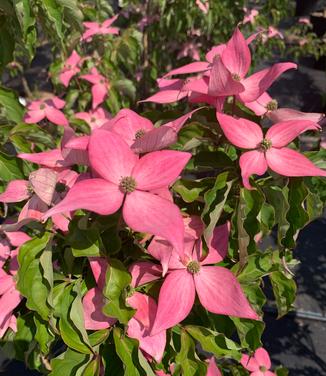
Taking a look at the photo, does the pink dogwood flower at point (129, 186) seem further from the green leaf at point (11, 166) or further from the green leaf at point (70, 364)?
the green leaf at point (11, 166)

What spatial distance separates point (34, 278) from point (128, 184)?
0.24 m

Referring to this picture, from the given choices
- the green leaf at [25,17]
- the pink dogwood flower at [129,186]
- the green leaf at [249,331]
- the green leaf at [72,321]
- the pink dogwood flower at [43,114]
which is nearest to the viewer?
the pink dogwood flower at [129,186]

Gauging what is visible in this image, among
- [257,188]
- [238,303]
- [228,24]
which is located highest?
[257,188]

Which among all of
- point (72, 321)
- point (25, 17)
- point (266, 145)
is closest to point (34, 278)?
point (72, 321)

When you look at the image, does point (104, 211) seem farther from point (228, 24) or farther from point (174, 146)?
point (228, 24)

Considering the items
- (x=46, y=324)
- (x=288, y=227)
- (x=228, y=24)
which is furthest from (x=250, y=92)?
(x=228, y=24)

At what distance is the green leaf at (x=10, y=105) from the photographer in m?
1.10

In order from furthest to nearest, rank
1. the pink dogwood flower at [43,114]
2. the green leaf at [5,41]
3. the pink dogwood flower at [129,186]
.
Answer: the pink dogwood flower at [43,114] < the green leaf at [5,41] < the pink dogwood flower at [129,186]

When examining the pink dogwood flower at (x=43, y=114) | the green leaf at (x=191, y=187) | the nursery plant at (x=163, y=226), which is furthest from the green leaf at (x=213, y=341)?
the pink dogwood flower at (x=43, y=114)

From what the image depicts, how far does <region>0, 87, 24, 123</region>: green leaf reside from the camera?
1.10m

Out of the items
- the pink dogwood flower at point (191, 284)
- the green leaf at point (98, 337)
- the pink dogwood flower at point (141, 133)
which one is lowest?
the green leaf at point (98, 337)

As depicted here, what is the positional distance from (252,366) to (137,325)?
582 millimetres

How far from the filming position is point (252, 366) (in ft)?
3.55

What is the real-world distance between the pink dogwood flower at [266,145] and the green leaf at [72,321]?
0.31m
